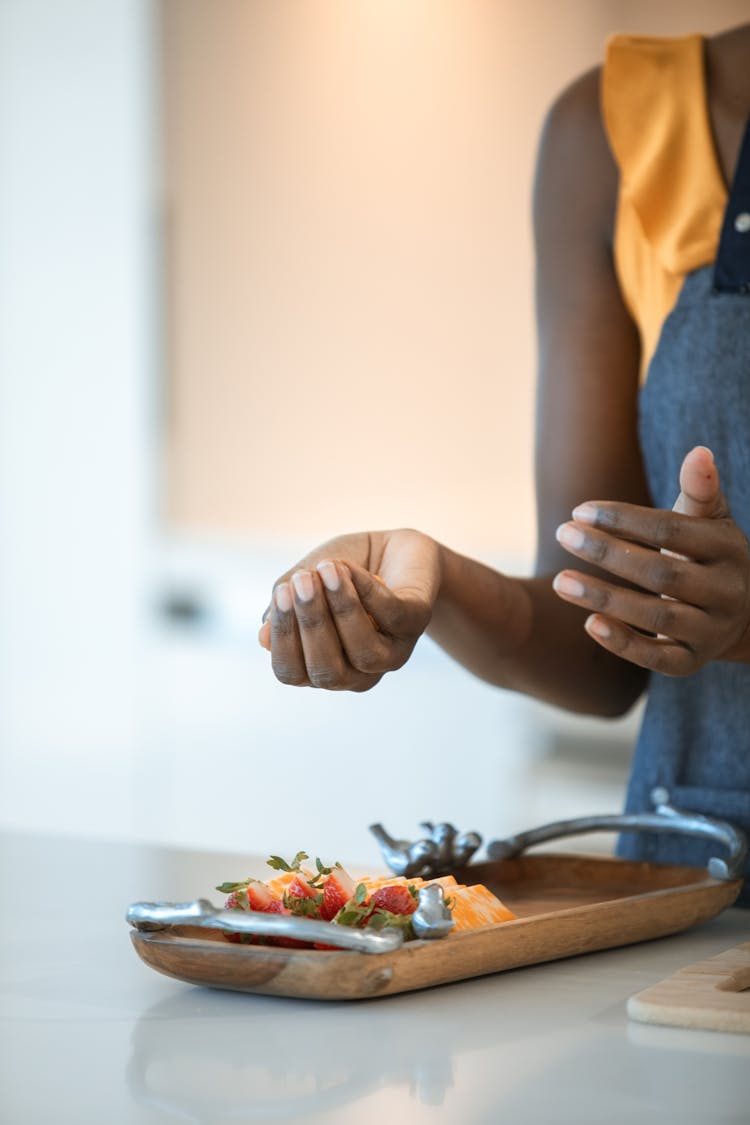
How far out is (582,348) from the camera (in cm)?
131

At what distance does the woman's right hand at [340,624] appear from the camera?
82 centimetres

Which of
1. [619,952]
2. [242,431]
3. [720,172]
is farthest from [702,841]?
[242,431]

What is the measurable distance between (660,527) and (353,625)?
0.18 m

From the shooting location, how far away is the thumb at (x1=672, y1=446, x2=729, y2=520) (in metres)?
0.82

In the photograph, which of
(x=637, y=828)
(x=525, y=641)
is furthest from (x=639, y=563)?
(x=525, y=641)

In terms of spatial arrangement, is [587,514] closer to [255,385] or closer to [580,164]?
[580,164]

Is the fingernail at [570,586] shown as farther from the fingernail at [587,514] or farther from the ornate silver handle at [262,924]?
the ornate silver handle at [262,924]

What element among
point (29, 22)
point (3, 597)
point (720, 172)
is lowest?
point (3, 597)

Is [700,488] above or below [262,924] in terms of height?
above

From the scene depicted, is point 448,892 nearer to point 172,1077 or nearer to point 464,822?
point 172,1077

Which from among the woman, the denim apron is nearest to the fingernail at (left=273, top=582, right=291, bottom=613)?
the woman

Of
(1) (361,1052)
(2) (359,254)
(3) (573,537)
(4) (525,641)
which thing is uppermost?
(2) (359,254)

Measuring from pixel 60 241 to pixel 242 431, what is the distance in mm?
633

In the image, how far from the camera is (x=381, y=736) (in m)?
3.16
